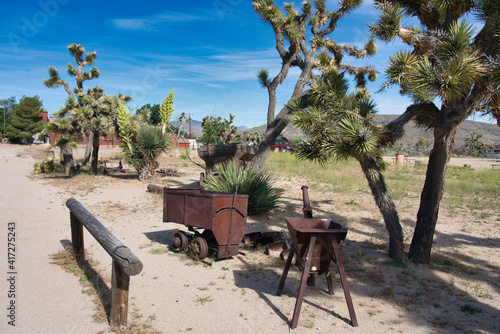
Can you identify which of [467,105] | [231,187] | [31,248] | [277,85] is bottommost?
[31,248]

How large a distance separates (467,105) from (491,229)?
4809mm

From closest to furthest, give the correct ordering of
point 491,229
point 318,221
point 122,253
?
point 122,253 < point 318,221 < point 491,229

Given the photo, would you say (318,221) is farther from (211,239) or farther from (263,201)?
(263,201)

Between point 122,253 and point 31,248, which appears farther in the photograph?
point 31,248

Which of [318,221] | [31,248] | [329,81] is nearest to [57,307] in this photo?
[31,248]

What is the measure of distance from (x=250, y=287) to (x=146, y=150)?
10925 millimetres

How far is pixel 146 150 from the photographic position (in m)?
14.5

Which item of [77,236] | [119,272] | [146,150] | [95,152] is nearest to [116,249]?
[119,272]

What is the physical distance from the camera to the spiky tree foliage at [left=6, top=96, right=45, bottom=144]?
1879 inches

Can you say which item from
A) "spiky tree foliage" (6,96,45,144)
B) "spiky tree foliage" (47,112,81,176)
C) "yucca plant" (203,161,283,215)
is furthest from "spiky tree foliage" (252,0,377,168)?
"spiky tree foliage" (6,96,45,144)

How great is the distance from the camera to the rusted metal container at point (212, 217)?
549 cm

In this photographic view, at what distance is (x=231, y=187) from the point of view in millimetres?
8906

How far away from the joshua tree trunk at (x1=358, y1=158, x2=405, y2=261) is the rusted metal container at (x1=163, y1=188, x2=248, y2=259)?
232 centimetres

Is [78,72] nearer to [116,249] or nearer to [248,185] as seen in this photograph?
[248,185]
